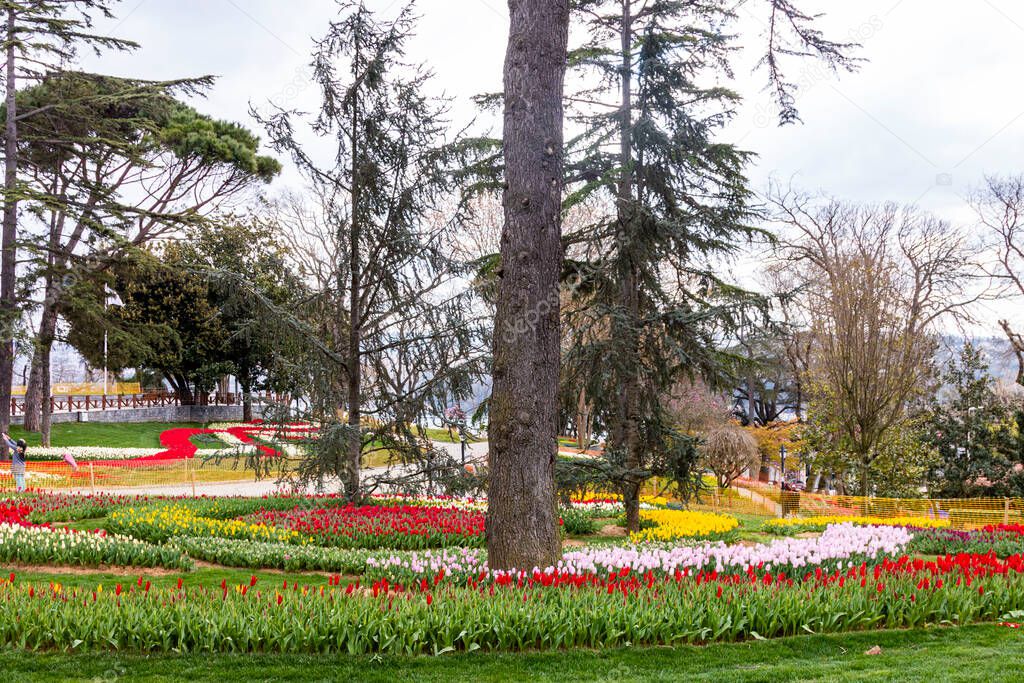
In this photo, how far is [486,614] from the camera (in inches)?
207

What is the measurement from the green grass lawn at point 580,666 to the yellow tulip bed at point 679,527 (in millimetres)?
5822

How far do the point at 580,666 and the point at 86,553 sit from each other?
712 centimetres

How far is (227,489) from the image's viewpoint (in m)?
21.6

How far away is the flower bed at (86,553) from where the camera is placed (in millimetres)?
9289

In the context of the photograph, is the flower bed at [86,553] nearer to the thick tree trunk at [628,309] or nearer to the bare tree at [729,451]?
the thick tree trunk at [628,309]

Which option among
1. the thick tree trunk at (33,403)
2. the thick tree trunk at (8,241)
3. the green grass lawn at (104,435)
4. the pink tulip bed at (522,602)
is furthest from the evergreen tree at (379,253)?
the thick tree trunk at (33,403)

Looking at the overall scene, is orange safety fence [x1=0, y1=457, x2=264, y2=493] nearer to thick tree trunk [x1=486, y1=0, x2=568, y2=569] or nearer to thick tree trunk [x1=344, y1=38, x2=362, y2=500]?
thick tree trunk [x1=344, y1=38, x2=362, y2=500]

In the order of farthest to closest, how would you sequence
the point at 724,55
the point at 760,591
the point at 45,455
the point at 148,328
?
the point at 148,328, the point at 45,455, the point at 724,55, the point at 760,591

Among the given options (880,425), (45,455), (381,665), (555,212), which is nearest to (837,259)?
(880,425)

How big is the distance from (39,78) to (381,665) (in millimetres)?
24380

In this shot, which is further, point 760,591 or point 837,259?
point 837,259

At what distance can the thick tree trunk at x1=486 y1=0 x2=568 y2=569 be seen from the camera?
22.6ft

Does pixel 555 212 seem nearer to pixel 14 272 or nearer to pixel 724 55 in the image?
pixel 724 55

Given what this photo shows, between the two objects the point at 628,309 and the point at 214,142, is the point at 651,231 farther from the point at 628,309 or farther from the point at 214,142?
the point at 214,142
